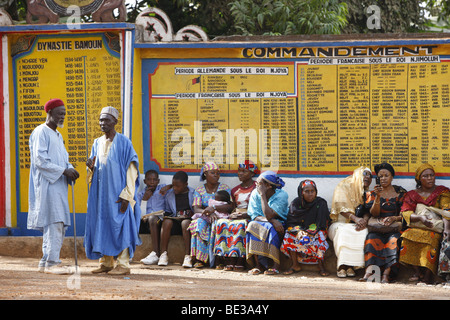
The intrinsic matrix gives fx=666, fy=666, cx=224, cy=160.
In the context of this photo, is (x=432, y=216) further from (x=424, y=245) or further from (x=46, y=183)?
(x=46, y=183)

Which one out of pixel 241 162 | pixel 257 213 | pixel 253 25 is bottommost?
pixel 257 213

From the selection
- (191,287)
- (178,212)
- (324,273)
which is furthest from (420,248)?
(178,212)

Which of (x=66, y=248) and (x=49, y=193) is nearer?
(x=49, y=193)

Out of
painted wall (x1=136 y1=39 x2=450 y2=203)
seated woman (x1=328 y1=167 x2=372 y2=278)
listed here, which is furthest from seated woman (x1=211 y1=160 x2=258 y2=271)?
seated woman (x1=328 y1=167 x2=372 y2=278)

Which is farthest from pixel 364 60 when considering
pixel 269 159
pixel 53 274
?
pixel 53 274

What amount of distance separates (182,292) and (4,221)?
3820 mm

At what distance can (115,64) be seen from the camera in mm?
8703

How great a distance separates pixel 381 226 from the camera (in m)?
7.45

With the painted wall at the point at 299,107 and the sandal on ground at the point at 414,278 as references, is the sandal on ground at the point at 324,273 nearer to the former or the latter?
the sandal on ground at the point at 414,278

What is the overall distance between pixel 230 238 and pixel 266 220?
47cm

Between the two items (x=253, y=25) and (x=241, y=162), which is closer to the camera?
(x=241, y=162)

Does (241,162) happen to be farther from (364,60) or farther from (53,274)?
(53,274)

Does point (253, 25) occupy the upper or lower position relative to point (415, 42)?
upper

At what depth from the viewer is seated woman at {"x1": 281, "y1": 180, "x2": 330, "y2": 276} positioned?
7.57 meters
